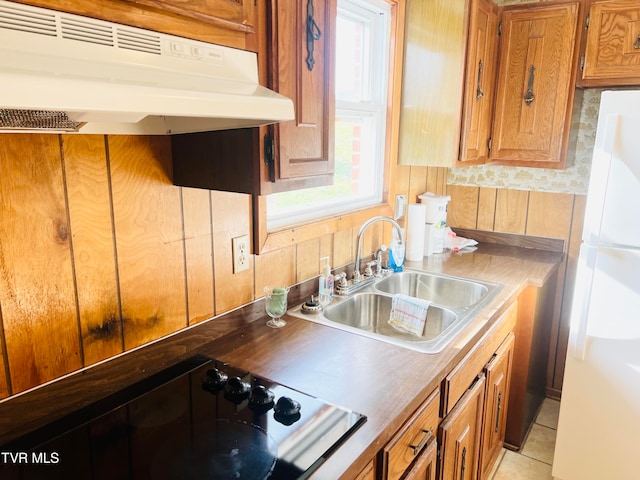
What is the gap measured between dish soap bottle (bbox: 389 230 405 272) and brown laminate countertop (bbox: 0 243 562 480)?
1.63ft

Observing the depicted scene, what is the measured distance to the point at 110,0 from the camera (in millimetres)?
791

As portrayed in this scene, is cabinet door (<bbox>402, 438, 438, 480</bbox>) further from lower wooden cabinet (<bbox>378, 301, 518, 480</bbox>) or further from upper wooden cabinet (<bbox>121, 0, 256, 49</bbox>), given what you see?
upper wooden cabinet (<bbox>121, 0, 256, 49</bbox>)

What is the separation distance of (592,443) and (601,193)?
105 cm

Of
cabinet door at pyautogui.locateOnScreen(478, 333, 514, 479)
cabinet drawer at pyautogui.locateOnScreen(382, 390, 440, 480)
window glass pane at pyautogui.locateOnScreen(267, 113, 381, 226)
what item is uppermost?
window glass pane at pyautogui.locateOnScreen(267, 113, 381, 226)

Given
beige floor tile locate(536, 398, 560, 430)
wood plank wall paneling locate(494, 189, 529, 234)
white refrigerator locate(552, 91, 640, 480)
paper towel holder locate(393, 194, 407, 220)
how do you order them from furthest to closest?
1. wood plank wall paneling locate(494, 189, 529, 234)
2. beige floor tile locate(536, 398, 560, 430)
3. paper towel holder locate(393, 194, 407, 220)
4. white refrigerator locate(552, 91, 640, 480)

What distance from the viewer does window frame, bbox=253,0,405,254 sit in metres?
1.65

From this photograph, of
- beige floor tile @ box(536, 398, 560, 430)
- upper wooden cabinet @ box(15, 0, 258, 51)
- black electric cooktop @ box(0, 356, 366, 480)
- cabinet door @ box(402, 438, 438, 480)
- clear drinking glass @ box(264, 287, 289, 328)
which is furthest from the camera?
beige floor tile @ box(536, 398, 560, 430)

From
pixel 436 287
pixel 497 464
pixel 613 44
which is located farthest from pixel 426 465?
pixel 613 44

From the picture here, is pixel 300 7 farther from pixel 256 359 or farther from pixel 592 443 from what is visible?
pixel 592 443

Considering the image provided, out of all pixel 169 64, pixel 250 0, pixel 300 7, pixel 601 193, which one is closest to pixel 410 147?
pixel 601 193

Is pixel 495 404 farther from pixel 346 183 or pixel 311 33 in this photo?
pixel 311 33

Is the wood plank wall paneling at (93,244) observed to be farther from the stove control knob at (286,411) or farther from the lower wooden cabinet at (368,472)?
the lower wooden cabinet at (368,472)

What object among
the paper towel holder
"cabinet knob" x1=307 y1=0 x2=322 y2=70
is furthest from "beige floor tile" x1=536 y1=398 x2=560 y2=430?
"cabinet knob" x1=307 y1=0 x2=322 y2=70

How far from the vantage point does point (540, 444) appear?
2416 mm
